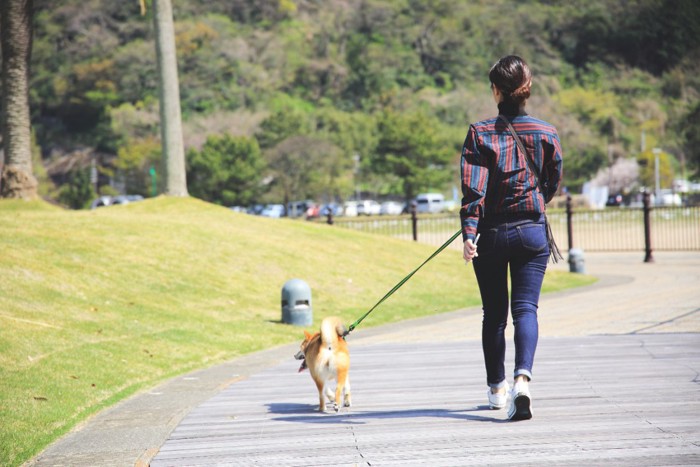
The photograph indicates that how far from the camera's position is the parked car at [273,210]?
7419 centimetres

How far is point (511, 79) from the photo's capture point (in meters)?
5.67

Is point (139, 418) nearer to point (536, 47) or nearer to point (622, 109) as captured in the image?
point (622, 109)

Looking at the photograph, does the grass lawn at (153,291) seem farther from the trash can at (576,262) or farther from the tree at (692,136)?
the tree at (692,136)

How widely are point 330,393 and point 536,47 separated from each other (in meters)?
147

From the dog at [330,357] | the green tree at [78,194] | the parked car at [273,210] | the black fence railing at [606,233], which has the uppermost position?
the green tree at [78,194]

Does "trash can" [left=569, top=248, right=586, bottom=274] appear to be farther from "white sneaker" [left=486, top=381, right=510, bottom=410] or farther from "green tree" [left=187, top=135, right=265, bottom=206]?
"green tree" [left=187, top=135, right=265, bottom=206]

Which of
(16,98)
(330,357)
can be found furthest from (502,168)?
(16,98)

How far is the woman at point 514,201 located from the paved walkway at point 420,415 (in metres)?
0.56

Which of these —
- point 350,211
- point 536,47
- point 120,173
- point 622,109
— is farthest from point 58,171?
point 536,47

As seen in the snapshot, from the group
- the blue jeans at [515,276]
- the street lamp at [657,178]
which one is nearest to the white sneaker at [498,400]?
the blue jeans at [515,276]

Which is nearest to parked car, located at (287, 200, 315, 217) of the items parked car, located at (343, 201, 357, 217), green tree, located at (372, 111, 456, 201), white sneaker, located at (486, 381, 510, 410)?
parked car, located at (343, 201, 357, 217)

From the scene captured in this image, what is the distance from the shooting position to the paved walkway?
4961mm

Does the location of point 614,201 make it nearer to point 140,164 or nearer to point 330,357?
point 140,164

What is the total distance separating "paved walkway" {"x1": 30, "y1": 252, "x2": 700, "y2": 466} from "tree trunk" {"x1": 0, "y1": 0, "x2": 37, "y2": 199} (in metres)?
11.8
